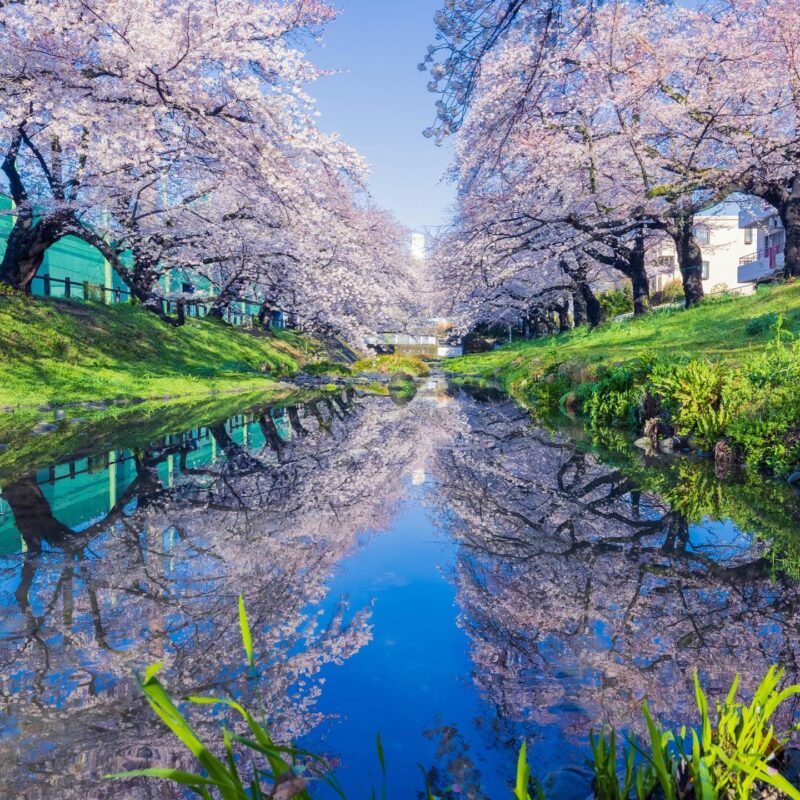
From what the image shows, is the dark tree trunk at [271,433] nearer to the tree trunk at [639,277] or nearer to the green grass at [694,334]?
the green grass at [694,334]

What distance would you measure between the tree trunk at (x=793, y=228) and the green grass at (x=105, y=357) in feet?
55.9

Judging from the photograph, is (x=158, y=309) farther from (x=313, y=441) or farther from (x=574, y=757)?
(x=574, y=757)

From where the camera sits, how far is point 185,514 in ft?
18.5

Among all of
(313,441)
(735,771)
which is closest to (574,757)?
(735,771)

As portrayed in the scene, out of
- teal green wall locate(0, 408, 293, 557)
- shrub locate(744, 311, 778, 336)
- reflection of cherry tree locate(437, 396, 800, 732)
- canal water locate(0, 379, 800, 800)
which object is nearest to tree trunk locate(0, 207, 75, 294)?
teal green wall locate(0, 408, 293, 557)

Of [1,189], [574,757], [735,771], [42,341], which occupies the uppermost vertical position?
[1,189]

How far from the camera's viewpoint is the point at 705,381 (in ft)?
26.8

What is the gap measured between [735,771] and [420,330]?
85994 mm

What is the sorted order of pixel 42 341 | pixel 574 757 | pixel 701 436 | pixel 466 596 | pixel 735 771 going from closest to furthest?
pixel 735 771, pixel 574 757, pixel 466 596, pixel 701 436, pixel 42 341

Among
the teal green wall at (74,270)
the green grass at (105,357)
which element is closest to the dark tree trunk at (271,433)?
the green grass at (105,357)

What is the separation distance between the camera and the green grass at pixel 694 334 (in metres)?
12.9

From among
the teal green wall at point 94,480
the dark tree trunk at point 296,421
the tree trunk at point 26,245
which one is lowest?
the teal green wall at point 94,480

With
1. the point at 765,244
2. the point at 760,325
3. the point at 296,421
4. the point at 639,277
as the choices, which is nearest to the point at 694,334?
the point at 760,325

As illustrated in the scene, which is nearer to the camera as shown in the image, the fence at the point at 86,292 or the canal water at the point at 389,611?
Result: the canal water at the point at 389,611
